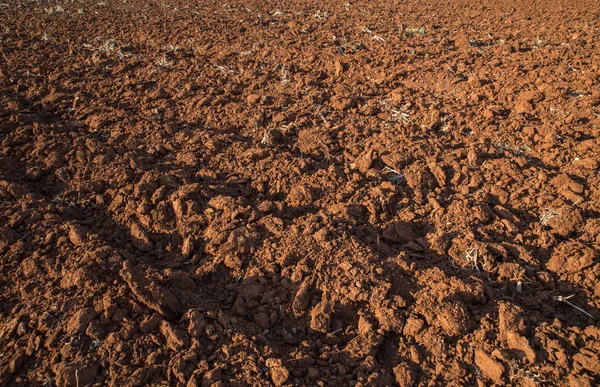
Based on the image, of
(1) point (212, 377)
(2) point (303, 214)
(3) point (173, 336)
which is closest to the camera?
(1) point (212, 377)

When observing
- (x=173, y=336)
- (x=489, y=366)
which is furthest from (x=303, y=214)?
(x=489, y=366)

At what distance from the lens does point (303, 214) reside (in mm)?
2777

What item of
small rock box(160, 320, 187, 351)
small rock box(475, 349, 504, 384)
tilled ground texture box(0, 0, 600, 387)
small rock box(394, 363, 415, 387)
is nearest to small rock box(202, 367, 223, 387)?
tilled ground texture box(0, 0, 600, 387)

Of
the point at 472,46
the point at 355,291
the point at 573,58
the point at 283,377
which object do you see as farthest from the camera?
the point at 472,46

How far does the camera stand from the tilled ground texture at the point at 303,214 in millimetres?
1942

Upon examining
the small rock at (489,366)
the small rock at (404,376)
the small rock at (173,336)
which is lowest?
the small rock at (173,336)

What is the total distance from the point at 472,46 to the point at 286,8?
380 cm

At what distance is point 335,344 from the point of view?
2072 mm

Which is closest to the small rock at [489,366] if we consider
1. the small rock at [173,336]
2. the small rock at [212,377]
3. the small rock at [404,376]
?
the small rock at [404,376]

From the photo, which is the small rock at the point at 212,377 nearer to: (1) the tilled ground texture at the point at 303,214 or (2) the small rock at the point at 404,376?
(1) the tilled ground texture at the point at 303,214

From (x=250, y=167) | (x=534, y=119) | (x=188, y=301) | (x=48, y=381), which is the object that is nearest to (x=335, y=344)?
(x=188, y=301)

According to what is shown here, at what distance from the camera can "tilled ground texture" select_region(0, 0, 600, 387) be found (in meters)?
1.94

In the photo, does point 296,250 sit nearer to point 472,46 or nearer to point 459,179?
point 459,179

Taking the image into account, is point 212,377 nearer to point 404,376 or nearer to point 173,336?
point 173,336
